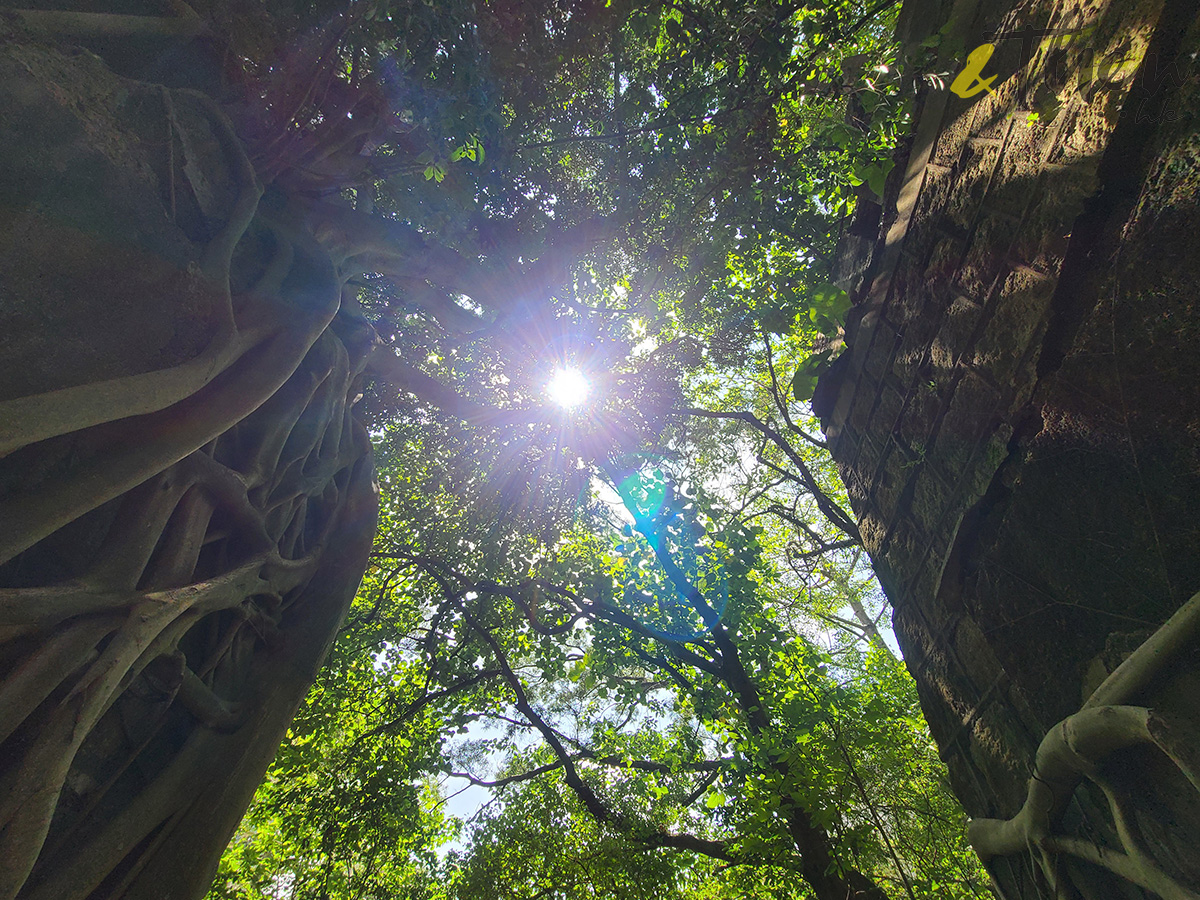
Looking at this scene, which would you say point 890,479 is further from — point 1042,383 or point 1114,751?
point 1114,751

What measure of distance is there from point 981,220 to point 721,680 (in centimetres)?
452

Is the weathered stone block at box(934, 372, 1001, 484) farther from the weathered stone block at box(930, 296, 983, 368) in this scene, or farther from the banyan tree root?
the banyan tree root

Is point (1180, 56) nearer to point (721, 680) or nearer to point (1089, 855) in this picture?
point (1089, 855)

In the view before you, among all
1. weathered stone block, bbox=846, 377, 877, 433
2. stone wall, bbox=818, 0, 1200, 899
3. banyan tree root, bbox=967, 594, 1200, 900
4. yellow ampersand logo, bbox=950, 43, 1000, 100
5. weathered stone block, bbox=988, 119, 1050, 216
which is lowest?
banyan tree root, bbox=967, 594, 1200, 900

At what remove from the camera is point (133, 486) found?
6.40ft

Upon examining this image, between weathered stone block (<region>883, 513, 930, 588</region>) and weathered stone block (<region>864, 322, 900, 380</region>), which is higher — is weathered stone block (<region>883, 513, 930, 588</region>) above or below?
below

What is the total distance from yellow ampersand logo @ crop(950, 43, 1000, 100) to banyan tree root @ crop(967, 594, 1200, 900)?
1.60 meters

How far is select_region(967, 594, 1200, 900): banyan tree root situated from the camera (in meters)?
0.88

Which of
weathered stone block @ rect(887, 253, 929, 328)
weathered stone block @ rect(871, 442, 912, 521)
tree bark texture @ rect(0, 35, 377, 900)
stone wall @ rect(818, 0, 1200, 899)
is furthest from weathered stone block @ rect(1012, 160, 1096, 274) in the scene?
tree bark texture @ rect(0, 35, 377, 900)

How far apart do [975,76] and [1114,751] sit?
6.36 ft

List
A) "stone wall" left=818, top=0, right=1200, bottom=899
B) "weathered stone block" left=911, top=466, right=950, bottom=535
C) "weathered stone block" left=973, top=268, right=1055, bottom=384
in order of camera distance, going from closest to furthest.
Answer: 1. "stone wall" left=818, top=0, right=1200, bottom=899
2. "weathered stone block" left=973, top=268, right=1055, bottom=384
3. "weathered stone block" left=911, top=466, right=950, bottom=535

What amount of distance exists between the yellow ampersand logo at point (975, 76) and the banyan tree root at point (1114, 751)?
5.26 ft

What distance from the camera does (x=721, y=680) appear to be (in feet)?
16.2

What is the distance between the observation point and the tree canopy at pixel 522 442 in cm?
262
